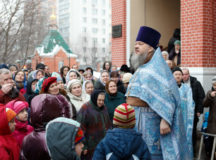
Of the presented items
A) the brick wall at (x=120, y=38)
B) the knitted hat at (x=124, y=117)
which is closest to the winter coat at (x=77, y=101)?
the knitted hat at (x=124, y=117)

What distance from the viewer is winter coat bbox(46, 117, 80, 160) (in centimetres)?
259

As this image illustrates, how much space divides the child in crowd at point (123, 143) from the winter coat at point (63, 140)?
1.88ft

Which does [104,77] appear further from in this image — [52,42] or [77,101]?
[52,42]

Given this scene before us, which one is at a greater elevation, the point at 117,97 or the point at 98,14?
the point at 98,14

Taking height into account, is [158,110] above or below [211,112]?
above

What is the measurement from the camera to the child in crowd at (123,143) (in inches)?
122

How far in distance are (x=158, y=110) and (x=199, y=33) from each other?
476 cm

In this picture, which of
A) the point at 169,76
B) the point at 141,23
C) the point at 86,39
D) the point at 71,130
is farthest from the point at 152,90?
the point at 86,39

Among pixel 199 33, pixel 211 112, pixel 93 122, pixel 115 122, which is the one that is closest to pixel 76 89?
pixel 93 122

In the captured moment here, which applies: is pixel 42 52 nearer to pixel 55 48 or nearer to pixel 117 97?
pixel 55 48

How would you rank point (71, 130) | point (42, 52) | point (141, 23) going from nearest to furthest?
point (71, 130)
point (141, 23)
point (42, 52)

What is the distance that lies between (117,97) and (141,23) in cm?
546

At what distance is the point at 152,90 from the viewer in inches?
154

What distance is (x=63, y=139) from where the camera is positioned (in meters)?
2.59
